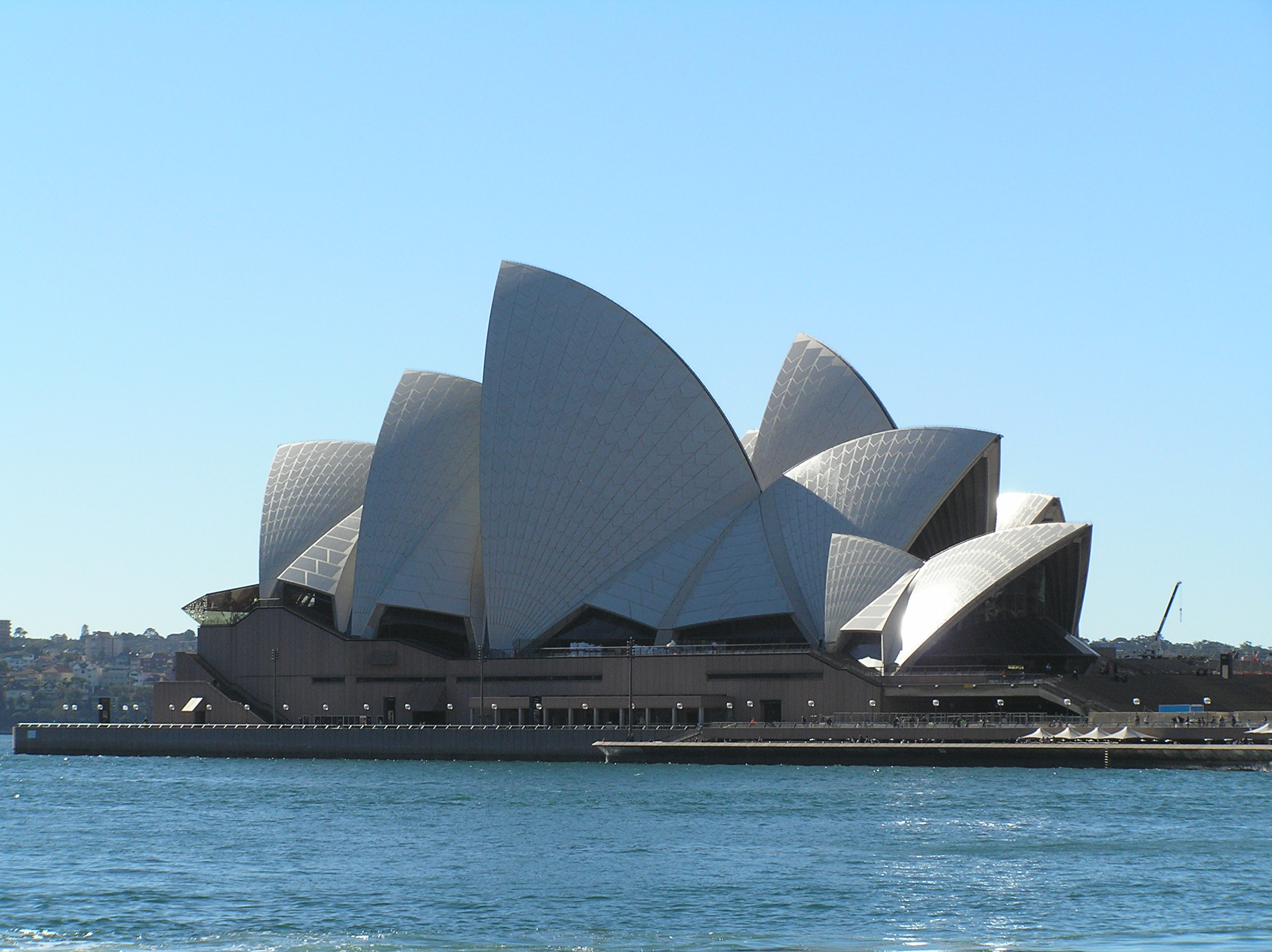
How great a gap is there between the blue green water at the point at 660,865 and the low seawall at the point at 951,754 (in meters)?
1.72

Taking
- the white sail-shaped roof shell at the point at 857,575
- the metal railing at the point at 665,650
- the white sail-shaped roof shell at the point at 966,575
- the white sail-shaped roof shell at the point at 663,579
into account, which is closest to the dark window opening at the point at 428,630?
the metal railing at the point at 665,650

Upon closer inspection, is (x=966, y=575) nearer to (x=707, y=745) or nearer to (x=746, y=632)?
(x=746, y=632)

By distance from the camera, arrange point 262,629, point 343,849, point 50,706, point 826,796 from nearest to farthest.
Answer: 1. point 343,849
2. point 826,796
3. point 262,629
4. point 50,706

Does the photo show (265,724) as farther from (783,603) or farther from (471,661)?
(783,603)

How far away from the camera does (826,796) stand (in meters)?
43.8

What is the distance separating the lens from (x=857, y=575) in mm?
62844

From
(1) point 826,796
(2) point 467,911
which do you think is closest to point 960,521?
(1) point 826,796

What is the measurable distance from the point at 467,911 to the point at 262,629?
50.2 m

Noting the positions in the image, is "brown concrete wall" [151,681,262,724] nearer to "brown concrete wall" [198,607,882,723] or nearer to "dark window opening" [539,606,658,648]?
"brown concrete wall" [198,607,882,723]

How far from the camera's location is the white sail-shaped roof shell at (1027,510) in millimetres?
70812

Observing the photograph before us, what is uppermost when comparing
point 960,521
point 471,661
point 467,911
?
point 960,521

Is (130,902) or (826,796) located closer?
(130,902)

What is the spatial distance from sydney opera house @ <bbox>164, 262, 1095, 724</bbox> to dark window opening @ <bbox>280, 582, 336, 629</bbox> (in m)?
0.10

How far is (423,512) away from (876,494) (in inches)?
753
